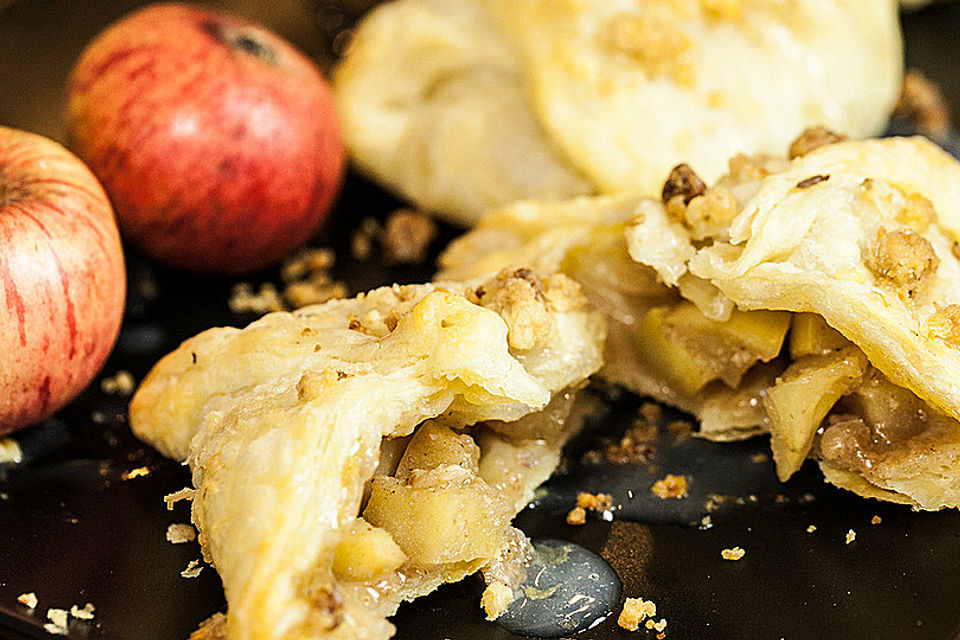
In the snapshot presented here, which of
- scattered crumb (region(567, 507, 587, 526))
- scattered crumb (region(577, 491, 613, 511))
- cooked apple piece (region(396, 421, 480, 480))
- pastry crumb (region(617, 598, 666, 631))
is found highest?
cooked apple piece (region(396, 421, 480, 480))

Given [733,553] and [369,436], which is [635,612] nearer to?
[733,553]

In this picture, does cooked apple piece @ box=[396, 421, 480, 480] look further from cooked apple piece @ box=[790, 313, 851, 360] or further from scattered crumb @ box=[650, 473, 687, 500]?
cooked apple piece @ box=[790, 313, 851, 360]

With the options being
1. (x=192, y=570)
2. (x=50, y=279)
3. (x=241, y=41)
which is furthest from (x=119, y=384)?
(x=241, y=41)

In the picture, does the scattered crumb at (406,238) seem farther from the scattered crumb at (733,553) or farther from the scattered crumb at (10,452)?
the scattered crumb at (733,553)

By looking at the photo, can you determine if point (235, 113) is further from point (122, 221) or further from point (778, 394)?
point (778, 394)

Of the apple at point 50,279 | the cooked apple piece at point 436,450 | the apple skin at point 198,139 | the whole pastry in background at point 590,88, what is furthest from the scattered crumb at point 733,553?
the apple skin at point 198,139

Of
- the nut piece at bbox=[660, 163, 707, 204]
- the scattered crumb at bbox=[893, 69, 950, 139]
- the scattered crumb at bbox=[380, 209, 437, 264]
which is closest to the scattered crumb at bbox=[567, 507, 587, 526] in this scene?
the nut piece at bbox=[660, 163, 707, 204]
